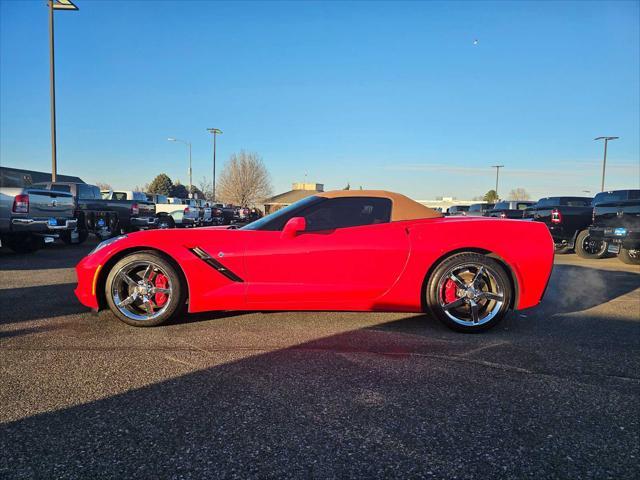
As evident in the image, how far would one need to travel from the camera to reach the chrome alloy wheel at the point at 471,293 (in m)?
3.79

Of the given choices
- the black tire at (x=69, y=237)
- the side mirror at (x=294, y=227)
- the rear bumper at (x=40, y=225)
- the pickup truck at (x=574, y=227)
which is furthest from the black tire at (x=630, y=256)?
the black tire at (x=69, y=237)

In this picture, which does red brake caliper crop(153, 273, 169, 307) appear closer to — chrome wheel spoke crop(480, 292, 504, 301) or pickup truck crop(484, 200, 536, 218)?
chrome wheel spoke crop(480, 292, 504, 301)

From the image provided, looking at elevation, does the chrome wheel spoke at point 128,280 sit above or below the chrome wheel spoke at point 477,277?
below

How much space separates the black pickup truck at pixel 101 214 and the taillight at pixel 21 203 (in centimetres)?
266

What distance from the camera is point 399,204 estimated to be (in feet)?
13.6

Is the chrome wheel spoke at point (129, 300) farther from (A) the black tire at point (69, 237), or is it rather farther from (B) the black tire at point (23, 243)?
(A) the black tire at point (69, 237)

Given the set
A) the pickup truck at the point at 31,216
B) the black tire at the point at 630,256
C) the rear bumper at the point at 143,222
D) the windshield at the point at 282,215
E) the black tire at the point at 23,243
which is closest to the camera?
the windshield at the point at 282,215

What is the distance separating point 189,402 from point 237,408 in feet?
0.97

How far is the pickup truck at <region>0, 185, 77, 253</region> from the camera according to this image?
8.66 meters

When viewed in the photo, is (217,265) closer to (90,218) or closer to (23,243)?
(23,243)

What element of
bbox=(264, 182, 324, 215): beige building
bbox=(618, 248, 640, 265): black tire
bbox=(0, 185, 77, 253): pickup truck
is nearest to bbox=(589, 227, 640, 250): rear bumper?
bbox=(618, 248, 640, 265): black tire

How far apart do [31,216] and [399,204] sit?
8.58 m

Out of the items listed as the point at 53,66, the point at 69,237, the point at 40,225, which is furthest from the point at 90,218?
the point at 53,66

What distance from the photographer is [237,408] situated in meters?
2.27
